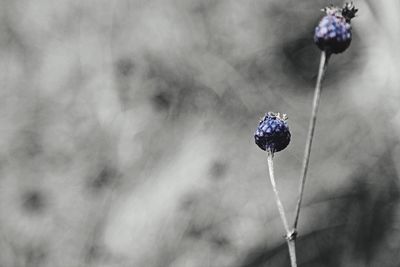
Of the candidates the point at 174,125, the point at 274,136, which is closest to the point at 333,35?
the point at 274,136

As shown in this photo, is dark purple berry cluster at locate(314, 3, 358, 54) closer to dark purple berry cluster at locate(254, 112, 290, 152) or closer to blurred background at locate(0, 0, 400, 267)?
dark purple berry cluster at locate(254, 112, 290, 152)

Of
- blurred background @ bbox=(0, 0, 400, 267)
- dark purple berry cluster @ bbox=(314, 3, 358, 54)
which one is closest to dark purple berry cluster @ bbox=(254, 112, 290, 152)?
dark purple berry cluster @ bbox=(314, 3, 358, 54)

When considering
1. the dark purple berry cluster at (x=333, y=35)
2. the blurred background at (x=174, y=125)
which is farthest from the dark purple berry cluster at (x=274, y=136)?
the blurred background at (x=174, y=125)

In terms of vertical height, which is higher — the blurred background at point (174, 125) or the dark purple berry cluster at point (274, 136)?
the blurred background at point (174, 125)

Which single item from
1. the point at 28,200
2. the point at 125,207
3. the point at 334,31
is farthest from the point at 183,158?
the point at 334,31

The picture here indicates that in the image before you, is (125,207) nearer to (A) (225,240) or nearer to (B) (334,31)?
(A) (225,240)

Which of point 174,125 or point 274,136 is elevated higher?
point 174,125

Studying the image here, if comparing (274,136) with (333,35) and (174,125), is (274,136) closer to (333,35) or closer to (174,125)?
(333,35)

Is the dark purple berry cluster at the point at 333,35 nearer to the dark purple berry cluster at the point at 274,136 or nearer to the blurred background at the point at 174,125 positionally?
the dark purple berry cluster at the point at 274,136
